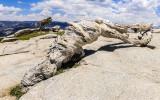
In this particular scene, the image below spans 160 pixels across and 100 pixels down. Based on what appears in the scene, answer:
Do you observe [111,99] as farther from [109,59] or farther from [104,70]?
[109,59]

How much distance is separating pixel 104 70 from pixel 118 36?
1144 cm

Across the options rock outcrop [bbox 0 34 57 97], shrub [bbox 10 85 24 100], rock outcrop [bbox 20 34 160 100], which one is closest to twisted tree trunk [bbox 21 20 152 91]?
shrub [bbox 10 85 24 100]

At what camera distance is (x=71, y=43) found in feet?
68.3

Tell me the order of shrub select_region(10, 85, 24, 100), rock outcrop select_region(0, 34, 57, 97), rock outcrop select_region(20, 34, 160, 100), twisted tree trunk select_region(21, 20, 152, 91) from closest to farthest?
rock outcrop select_region(20, 34, 160, 100)
shrub select_region(10, 85, 24, 100)
twisted tree trunk select_region(21, 20, 152, 91)
rock outcrop select_region(0, 34, 57, 97)

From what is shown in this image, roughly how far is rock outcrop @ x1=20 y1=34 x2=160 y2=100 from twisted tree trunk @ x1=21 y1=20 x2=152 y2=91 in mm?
1750

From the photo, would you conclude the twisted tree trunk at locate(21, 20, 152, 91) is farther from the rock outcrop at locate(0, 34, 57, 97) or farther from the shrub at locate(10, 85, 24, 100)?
the rock outcrop at locate(0, 34, 57, 97)

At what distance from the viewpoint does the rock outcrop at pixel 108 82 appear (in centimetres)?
1233

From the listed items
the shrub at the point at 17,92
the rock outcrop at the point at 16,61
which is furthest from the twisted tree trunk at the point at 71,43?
the rock outcrop at the point at 16,61

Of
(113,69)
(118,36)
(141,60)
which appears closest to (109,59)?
(113,69)

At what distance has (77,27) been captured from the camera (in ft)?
71.7

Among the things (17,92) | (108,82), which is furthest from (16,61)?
(108,82)

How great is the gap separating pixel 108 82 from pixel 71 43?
9788mm

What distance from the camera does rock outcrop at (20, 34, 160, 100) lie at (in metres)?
12.3

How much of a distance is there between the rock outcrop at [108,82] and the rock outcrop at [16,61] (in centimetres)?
524
